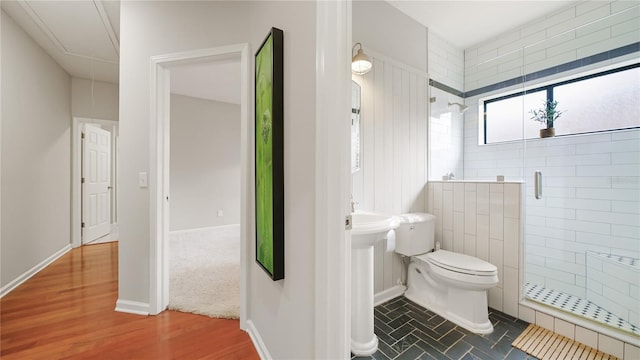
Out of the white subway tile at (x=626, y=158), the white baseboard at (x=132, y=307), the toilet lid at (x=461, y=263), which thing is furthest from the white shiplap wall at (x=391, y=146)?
the white baseboard at (x=132, y=307)

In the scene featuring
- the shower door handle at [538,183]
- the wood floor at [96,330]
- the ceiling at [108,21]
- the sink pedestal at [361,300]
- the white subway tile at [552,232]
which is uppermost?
the ceiling at [108,21]

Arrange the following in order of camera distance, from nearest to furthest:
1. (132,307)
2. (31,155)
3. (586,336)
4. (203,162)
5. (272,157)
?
(272,157), (586,336), (132,307), (31,155), (203,162)

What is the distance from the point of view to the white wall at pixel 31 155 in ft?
7.50

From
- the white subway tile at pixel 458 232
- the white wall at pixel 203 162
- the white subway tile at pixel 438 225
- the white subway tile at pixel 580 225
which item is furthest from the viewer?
the white wall at pixel 203 162

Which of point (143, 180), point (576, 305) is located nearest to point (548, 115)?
point (576, 305)

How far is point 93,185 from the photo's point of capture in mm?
3902

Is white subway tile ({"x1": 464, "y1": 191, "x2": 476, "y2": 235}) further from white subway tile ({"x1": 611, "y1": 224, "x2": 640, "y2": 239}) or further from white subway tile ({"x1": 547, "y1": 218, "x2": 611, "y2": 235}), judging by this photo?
white subway tile ({"x1": 611, "y1": 224, "x2": 640, "y2": 239})

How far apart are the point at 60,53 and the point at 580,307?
5881mm

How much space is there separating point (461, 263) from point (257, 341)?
1.63 metres

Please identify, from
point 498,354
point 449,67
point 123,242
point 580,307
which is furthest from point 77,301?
point 449,67

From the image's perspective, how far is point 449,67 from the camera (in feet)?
9.45

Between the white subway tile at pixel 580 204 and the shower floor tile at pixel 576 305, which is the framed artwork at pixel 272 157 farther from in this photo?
the white subway tile at pixel 580 204

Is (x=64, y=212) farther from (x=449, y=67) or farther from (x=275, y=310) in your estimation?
(x=449, y=67)

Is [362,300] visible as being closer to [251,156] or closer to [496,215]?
[251,156]
